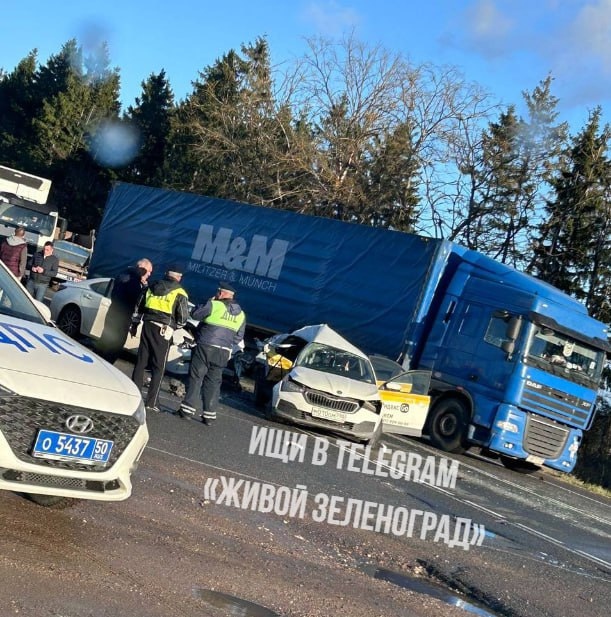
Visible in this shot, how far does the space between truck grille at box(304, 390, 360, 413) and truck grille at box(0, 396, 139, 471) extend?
6791 mm

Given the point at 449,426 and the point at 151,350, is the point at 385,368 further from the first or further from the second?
the point at 151,350

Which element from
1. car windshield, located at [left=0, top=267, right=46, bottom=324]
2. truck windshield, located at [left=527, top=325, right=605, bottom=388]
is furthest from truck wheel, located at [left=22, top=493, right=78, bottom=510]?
truck windshield, located at [left=527, top=325, right=605, bottom=388]

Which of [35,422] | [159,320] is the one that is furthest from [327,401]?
[35,422]

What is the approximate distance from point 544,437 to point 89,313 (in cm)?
808

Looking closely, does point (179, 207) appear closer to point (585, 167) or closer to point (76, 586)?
point (76, 586)

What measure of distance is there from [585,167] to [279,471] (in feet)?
92.6

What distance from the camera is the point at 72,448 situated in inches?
187

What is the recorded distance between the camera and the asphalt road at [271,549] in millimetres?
4457

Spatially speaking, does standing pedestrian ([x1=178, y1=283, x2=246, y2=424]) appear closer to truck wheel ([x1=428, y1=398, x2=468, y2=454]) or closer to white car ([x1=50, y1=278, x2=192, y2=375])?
white car ([x1=50, y1=278, x2=192, y2=375])

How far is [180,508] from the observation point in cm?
605

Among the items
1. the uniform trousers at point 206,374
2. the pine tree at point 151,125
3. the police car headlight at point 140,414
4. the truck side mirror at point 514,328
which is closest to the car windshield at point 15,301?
the police car headlight at point 140,414

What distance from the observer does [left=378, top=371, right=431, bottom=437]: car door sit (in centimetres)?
1290

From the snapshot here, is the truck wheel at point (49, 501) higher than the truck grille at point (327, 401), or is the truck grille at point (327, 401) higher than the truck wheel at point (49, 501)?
the truck grille at point (327, 401)

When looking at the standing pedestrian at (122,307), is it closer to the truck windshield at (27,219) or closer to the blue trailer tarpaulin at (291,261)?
the blue trailer tarpaulin at (291,261)
